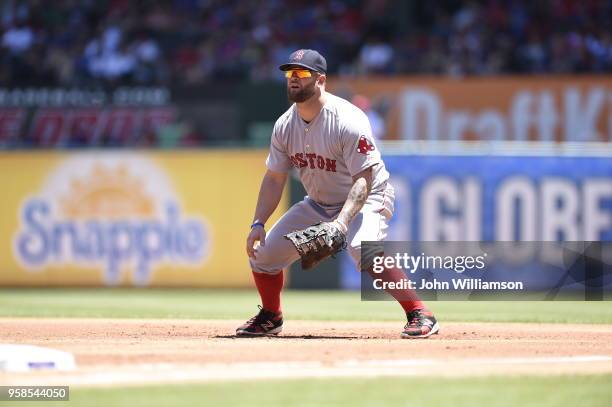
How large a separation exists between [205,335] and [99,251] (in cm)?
799

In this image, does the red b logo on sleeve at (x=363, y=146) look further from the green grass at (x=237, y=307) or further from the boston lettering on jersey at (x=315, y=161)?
the green grass at (x=237, y=307)

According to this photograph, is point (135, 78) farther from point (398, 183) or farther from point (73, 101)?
point (398, 183)

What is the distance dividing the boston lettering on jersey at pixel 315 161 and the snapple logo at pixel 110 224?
824 centimetres

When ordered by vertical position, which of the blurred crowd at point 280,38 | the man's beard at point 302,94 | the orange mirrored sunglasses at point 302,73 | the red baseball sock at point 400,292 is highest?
the blurred crowd at point 280,38

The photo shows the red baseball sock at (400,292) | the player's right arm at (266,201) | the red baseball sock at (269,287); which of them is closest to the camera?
the red baseball sock at (400,292)

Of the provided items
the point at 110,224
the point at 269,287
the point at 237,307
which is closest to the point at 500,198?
the point at 237,307

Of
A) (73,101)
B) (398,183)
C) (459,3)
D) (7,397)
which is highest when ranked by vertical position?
(459,3)

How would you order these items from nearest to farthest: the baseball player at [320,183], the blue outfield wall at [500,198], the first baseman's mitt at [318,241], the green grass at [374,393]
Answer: the green grass at [374,393] < the first baseman's mitt at [318,241] < the baseball player at [320,183] < the blue outfield wall at [500,198]

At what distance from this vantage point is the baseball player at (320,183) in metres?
8.02

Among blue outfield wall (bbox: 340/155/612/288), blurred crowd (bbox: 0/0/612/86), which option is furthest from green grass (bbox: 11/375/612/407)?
blurred crowd (bbox: 0/0/612/86)

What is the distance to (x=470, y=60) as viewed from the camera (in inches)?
786

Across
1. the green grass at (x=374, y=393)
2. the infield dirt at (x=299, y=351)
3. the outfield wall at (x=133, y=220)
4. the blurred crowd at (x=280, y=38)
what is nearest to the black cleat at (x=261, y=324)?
the infield dirt at (x=299, y=351)

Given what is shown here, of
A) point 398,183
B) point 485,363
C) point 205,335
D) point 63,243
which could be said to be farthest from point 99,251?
point 485,363

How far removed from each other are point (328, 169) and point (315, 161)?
0.11m
